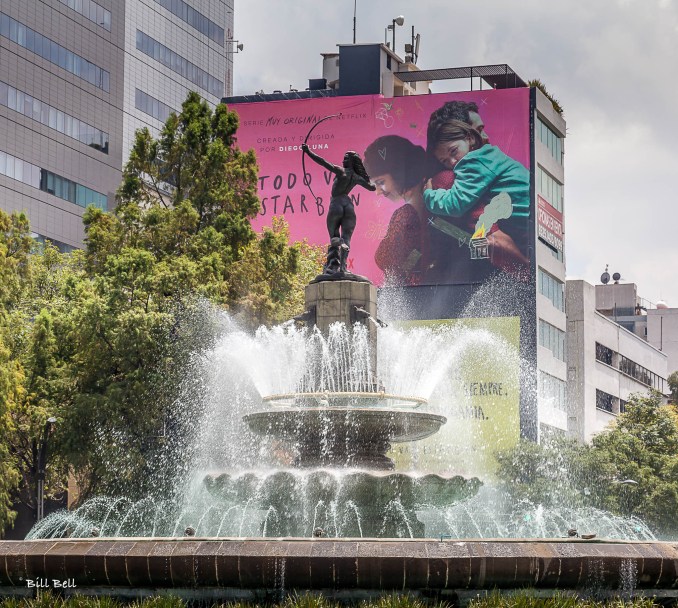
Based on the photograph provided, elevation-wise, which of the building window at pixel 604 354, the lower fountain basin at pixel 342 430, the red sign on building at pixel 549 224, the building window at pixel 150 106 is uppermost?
the building window at pixel 150 106

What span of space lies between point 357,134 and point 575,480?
115 ft

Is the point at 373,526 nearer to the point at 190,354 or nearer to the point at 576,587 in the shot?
the point at 576,587

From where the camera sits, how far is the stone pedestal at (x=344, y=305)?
24781 mm

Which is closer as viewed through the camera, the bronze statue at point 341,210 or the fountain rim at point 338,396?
the fountain rim at point 338,396

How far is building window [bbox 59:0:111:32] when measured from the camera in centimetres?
7919

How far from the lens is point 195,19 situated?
90250 millimetres

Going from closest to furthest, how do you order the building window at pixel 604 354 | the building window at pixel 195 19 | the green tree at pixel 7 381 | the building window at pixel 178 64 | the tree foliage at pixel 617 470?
the green tree at pixel 7 381 → the tree foliage at pixel 617 470 → the building window at pixel 178 64 → the building window at pixel 195 19 → the building window at pixel 604 354

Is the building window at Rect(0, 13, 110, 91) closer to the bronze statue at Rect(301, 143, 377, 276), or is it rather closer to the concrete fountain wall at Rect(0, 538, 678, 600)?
the bronze statue at Rect(301, 143, 377, 276)

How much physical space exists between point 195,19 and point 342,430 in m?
71.9

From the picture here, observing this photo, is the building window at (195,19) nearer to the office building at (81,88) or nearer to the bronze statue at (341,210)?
the office building at (81,88)

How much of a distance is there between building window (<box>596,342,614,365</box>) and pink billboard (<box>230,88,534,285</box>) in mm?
16202

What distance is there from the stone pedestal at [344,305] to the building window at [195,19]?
212 feet

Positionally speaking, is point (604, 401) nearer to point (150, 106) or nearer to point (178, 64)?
point (150, 106)

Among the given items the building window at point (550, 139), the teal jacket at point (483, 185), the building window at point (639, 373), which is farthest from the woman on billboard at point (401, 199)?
the building window at point (639, 373)
